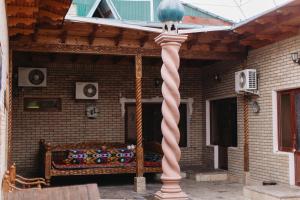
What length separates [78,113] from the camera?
11422 millimetres

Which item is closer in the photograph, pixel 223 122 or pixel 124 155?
pixel 124 155

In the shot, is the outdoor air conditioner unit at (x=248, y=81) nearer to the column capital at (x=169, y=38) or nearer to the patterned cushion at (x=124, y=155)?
the patterned cushion at (x=124, y=155)

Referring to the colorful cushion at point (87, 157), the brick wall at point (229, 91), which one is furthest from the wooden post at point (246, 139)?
the colorful cushion at point (87, 157)

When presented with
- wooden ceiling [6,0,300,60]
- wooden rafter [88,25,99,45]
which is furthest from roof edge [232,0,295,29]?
wooden rafter [88,25,99,45]

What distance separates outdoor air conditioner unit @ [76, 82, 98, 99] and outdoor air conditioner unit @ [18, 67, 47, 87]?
35.4 inches

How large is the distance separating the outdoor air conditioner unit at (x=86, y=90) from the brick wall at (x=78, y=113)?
202 millimetres

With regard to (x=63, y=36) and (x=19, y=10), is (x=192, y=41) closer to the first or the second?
(x=63, y=36)

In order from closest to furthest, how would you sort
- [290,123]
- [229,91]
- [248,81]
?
[290,123], [248,81], [229,91]

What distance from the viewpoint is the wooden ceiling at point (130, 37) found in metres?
7.20

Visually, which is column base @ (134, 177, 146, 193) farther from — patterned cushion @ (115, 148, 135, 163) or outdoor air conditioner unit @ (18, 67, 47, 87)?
outdoor air conditioner unit @ (18, 67, 47, 87)

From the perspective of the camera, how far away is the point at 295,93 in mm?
8133

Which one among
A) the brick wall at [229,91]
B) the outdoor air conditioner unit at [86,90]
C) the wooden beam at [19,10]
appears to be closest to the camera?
the wooden beam at [19,10]

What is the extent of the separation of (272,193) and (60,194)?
381 cm

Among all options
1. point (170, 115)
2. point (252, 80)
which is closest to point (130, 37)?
point (252, 80)
